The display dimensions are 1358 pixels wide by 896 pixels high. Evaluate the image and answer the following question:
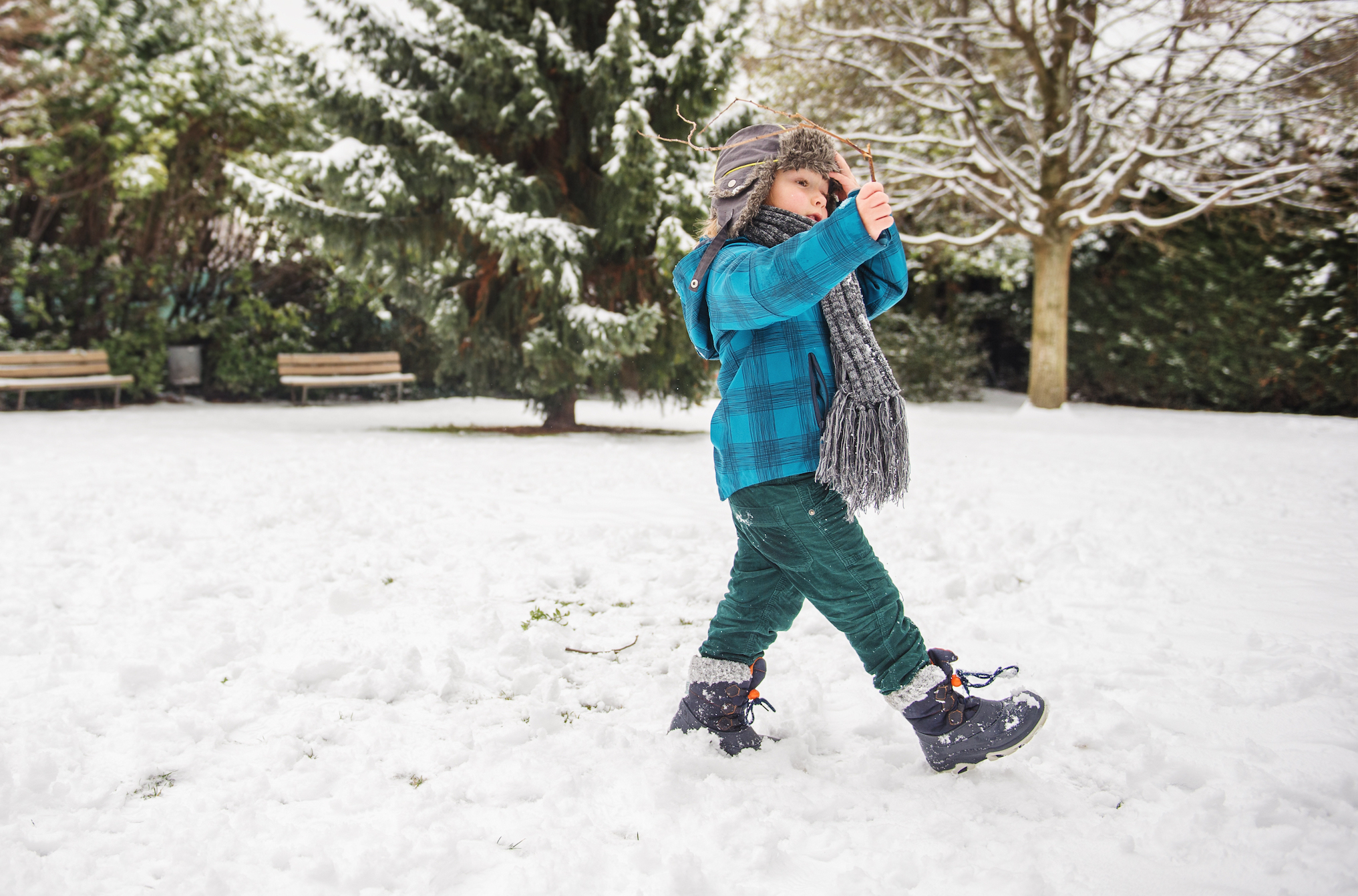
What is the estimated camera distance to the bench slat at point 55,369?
442 inches

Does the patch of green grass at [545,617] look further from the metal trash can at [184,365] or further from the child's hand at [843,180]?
the metal trash can at [184,365]

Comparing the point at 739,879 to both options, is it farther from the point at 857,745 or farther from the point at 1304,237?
the point at 1304,237

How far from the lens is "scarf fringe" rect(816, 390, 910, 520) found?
6.32ft

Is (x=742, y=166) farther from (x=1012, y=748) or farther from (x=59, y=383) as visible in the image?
(x=59, y=383)

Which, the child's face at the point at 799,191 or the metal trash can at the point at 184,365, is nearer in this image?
the child's face at the point at 799,191

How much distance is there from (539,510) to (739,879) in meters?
3.52

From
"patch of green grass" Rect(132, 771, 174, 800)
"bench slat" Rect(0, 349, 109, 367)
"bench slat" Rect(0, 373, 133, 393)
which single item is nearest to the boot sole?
"patch of green grass" Rect(132, 771, 174, 800)

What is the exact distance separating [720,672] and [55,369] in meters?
12.7

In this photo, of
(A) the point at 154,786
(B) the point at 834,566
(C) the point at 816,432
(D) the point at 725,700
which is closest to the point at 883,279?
(C) the point at 816,432

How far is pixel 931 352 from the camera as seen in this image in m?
14.4

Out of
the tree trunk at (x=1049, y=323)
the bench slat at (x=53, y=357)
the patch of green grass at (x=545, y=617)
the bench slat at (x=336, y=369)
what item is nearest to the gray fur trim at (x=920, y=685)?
the patch of green grass at (x=545, y=617)

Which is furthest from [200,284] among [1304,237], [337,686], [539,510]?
[1304,237]

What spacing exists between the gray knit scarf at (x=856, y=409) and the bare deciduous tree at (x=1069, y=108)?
9.05 m

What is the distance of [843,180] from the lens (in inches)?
84.7
